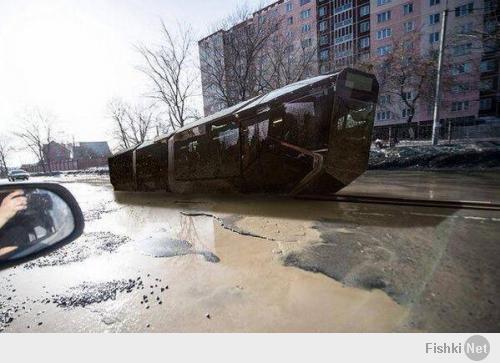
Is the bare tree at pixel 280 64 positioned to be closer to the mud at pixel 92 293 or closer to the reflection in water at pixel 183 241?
the reflection in water at pixel 183 241

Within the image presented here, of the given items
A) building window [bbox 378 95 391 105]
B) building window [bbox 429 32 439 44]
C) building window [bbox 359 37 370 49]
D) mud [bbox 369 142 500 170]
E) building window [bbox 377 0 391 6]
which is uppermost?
building window [bbox 377 0 391 6]

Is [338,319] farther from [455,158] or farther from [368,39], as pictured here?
[368,39]

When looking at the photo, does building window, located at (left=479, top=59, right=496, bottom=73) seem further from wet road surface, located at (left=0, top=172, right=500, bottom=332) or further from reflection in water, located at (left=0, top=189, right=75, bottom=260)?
reflection in water, located at (left=0, top=189, right=75, bottom=260)

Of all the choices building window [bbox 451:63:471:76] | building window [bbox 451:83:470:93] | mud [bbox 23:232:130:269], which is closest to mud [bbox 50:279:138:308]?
mud [bbox 23:232:130:269]

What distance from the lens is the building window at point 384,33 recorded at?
128 ft

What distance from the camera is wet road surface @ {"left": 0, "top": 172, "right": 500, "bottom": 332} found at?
87.4 inches

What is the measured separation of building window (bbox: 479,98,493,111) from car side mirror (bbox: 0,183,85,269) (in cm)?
4938

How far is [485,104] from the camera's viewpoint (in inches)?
1485

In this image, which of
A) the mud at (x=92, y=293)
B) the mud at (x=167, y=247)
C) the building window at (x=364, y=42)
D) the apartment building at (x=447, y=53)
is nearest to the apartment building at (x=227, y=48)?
the apartment building at (x=447, y=53)

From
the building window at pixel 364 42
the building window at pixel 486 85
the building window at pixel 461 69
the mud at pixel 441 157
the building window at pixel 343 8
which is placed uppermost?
the building window at pixel 343 8

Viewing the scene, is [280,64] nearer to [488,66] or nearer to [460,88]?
[460,88]

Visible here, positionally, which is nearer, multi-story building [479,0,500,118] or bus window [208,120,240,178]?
bus window [208,120,240,178]

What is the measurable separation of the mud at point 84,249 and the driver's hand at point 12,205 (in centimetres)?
228

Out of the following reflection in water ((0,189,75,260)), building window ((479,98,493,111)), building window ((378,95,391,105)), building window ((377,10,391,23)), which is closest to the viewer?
reflection in water ((0,189,75,260))
